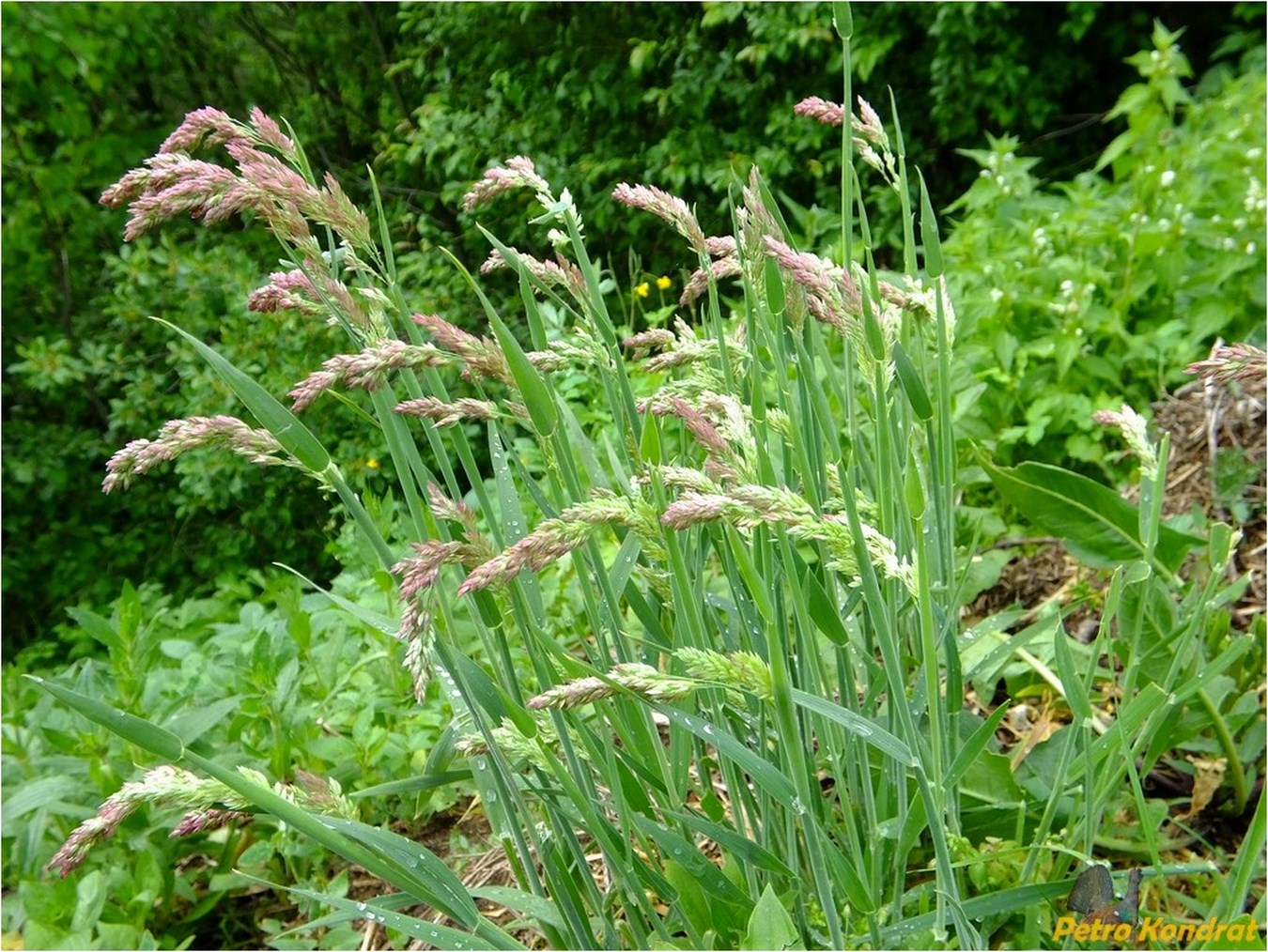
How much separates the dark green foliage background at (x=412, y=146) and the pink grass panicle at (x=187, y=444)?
144 inches

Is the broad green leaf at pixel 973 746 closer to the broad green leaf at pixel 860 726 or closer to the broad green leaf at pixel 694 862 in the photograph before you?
the broad green leaf at pixel 860 726

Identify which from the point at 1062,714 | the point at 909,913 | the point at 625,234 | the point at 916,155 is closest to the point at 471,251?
the point at 625,234

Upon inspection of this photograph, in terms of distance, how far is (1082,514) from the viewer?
1.49m

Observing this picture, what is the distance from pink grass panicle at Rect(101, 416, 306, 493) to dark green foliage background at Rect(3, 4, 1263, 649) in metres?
3.67

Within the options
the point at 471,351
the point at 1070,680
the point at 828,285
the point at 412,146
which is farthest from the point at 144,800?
the point at 412,146

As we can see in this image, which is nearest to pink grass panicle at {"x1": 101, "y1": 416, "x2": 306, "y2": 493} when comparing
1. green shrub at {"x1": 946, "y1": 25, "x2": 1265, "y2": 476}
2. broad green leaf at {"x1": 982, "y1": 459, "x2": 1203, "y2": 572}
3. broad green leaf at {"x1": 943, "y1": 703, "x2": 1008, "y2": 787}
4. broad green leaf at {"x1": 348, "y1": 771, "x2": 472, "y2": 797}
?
broad green leaf at {"x1": 348, "y1": 771, "x2": 472, "y2": 797}

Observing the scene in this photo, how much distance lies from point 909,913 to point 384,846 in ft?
2.09

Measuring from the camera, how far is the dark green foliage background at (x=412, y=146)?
16.3 feet

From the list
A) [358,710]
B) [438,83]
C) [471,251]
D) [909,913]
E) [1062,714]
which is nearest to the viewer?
[909,913]

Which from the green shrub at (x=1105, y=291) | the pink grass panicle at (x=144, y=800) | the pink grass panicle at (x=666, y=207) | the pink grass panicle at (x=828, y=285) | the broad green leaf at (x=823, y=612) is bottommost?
the green shrub at (x=1105, y=291)

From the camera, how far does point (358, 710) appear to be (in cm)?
181

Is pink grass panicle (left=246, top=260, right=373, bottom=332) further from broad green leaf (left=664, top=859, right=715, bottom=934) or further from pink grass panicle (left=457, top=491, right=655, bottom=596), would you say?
broad green leaf (left=664, top=859, right=715, bottom=934)

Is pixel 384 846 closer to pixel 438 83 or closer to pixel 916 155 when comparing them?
pixel 916 155

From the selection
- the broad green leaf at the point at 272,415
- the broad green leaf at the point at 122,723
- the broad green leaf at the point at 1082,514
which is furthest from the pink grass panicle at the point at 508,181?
the broad green leaf at the point at 1082,514
